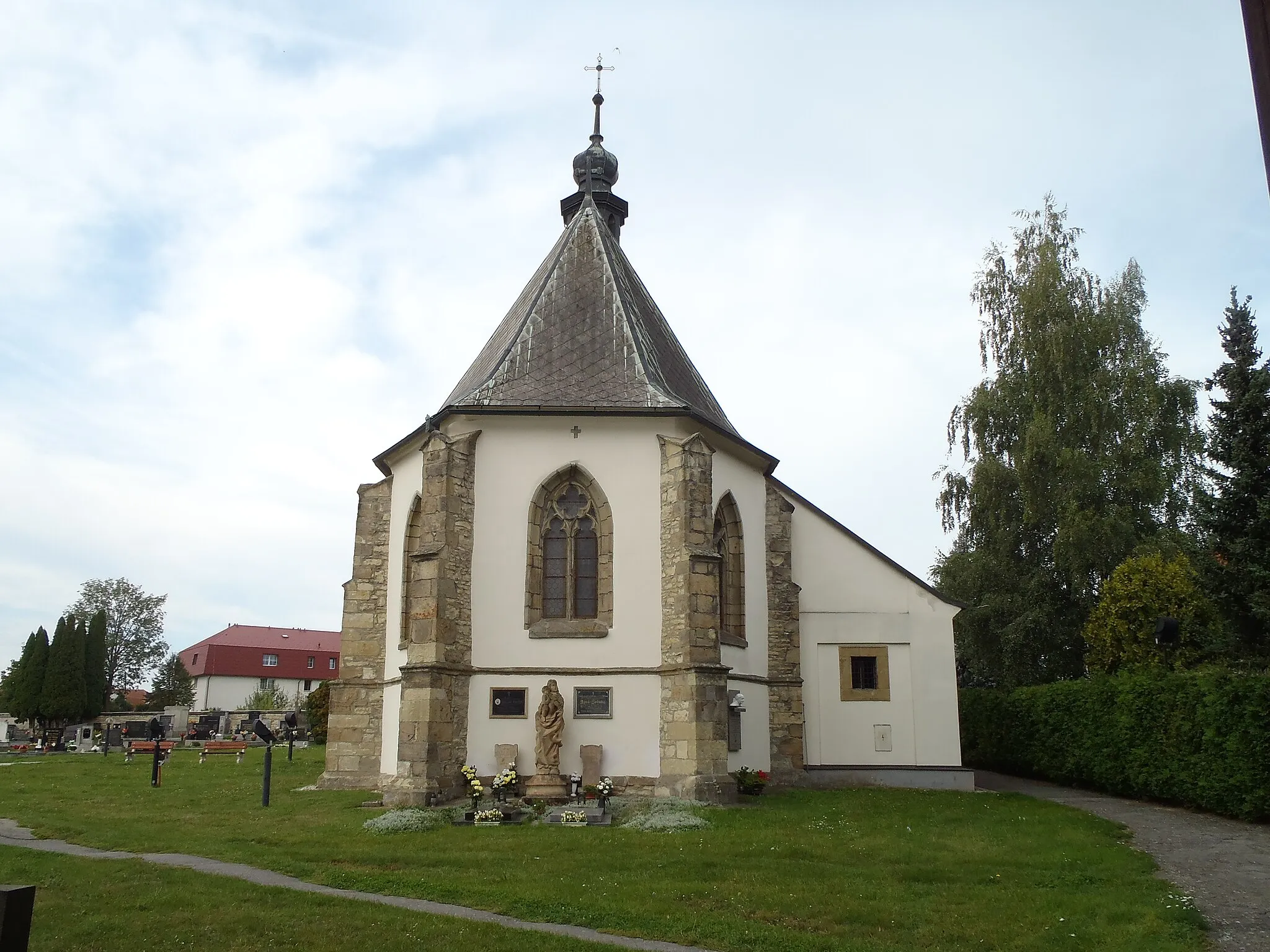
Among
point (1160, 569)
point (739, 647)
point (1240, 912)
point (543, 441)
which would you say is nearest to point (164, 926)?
point (1240, 912)

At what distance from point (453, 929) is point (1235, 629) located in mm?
17345

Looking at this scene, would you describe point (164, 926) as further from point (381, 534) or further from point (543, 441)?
point (381, 534)

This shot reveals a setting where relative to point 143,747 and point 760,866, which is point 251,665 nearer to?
point 143,747

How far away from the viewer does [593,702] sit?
1708 centimetres

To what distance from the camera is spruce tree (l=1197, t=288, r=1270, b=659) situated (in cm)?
1872

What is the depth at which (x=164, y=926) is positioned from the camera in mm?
7648

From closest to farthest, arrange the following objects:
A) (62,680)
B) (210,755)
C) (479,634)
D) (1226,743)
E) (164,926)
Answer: (164,926)
(1226,743)
(479,634)
(210,755)
(62,680)

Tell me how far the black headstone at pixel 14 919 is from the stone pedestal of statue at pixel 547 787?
485 inches

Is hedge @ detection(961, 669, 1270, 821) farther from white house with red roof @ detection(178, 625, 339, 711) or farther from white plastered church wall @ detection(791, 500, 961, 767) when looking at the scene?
white house with red roof @ detection(178, 625, 339, 711)

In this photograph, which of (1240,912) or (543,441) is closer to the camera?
(1240,912)

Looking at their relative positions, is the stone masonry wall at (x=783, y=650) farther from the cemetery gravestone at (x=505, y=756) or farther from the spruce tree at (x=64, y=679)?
the spruce tree at (x=64, y=679)

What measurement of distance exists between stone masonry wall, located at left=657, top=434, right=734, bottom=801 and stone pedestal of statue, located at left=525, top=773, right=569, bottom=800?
153cm

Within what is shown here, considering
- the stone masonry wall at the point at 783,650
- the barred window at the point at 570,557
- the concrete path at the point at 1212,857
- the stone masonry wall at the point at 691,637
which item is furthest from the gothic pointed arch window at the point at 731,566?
the concrete path at the point at 1212,857

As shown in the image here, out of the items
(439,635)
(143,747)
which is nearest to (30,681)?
(143,747)
